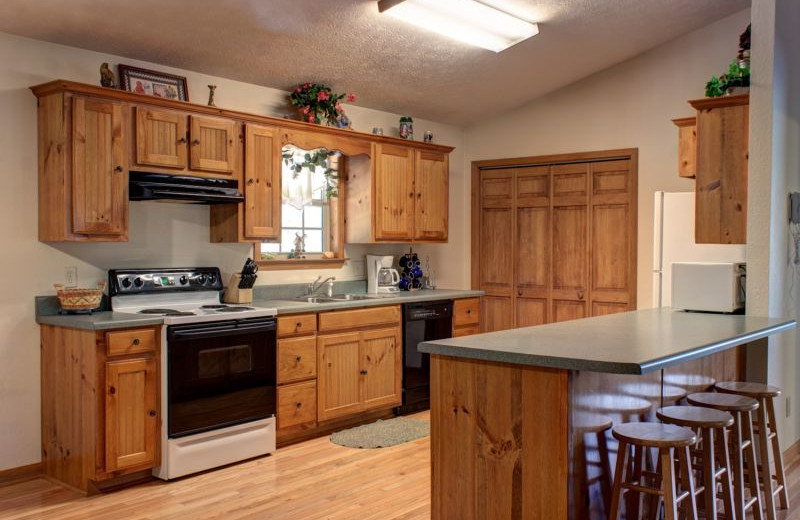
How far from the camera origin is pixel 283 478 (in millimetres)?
3828

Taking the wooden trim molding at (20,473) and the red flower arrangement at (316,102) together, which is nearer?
the wooden trim molding at (20,473)

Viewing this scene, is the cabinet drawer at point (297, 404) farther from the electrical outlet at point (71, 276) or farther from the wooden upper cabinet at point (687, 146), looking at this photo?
the wooden upper cabinet at point (687, 146)

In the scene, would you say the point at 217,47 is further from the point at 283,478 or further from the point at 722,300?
the point at 722,300

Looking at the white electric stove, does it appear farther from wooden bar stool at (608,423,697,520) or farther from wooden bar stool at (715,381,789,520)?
wooden bar stool at (715,381,789,520)

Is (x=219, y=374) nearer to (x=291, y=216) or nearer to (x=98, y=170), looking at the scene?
(x=98, y=170)

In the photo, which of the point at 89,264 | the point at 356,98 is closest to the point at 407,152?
the point at 356,98

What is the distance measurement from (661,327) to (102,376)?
2674 mm

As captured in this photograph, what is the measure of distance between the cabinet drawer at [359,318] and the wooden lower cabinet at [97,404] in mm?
1180

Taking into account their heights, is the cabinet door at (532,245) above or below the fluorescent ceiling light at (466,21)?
below

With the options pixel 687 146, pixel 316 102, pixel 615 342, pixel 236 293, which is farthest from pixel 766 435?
pixel 316 102

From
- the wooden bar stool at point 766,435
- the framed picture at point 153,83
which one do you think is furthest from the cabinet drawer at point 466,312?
the framed picture at point 153,83

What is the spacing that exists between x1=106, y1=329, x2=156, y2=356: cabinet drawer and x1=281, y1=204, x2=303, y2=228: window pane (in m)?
1.62

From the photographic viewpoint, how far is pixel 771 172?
3.79 meters

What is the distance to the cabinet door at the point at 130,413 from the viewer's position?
3535 mm
